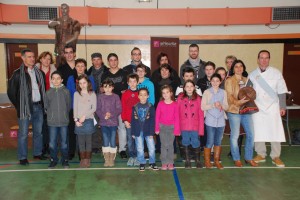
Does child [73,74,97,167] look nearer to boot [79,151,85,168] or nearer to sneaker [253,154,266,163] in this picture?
boot [79,151,85,168]

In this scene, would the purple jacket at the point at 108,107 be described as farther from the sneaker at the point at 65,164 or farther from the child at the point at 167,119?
the sneaker at the point at 65,164

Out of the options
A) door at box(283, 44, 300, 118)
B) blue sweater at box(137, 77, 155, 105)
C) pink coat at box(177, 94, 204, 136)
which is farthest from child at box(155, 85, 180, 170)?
door at box(283, 44, 300, 118)

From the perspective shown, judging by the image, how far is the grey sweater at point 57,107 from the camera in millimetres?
4504

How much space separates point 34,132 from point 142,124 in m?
1.96

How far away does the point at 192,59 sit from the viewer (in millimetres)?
5398

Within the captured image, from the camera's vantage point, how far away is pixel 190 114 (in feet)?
14.6

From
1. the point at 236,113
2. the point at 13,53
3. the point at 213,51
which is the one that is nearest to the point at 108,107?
the point at 236,113

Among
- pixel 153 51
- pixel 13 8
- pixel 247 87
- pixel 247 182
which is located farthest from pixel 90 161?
pixel 13 8

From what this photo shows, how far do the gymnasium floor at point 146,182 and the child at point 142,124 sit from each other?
13.4 inches

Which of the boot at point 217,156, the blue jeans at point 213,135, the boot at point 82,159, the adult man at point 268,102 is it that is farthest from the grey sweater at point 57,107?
the adult man at point 268,102

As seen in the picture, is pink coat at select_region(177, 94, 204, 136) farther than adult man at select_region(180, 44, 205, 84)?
No

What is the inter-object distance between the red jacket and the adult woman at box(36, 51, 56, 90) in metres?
1.46

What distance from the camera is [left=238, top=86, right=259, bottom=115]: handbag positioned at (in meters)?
4.45

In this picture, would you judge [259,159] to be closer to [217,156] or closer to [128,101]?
[217,156]
